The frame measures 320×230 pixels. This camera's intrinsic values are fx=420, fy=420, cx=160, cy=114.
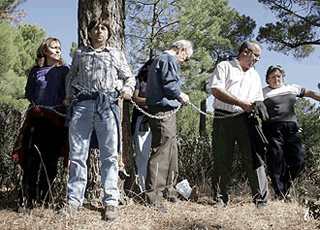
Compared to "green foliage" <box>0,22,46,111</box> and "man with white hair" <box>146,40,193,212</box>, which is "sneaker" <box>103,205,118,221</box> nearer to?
"man with white hair" <box>146,40,193,212</box>

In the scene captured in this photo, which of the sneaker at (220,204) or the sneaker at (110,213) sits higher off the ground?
the sneaker at (110,213)

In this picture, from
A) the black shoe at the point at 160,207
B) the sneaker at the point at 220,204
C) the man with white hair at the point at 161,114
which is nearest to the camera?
the black shoe at the point at 160,207

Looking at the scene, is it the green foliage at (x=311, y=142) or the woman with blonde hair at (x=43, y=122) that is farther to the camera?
the green foliage at (x=311, y=142)

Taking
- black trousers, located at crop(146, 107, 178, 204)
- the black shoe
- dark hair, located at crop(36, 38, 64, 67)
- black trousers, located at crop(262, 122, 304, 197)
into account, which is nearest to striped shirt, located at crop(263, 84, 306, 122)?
black trousers, located at crop(262, 122, 304, 197)

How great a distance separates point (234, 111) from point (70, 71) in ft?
5.61

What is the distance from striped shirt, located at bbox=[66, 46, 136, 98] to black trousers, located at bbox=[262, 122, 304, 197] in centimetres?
213

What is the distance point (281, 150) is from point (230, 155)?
89cm

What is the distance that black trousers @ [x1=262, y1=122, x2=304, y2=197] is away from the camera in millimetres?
4949

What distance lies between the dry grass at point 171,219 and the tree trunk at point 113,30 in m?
0.55

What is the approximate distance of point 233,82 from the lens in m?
4.33

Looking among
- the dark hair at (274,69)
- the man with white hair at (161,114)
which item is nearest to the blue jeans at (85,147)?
the man with white hair at (161,114)

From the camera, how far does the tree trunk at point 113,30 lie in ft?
14.1

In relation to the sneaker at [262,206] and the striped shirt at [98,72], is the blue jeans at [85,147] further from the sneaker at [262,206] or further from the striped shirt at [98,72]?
the sneaker at [262,206]

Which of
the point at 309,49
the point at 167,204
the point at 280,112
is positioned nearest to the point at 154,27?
the point at 309,49
